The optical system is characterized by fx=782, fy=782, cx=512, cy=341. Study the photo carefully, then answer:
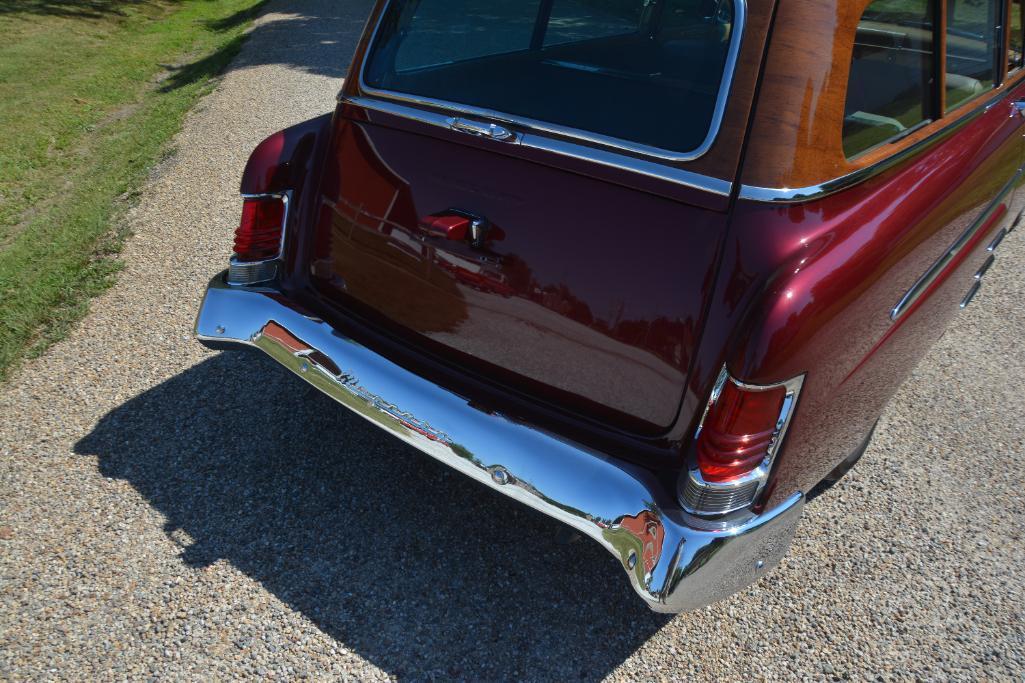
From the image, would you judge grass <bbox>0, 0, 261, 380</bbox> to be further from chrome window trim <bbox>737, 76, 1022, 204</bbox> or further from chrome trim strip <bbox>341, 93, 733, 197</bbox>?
chrome window trim <bbox>737, 76, 1022, 204</bbox>

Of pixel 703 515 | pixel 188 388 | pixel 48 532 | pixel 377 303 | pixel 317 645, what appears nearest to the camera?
pixel 703 515

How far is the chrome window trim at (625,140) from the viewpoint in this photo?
1824mm

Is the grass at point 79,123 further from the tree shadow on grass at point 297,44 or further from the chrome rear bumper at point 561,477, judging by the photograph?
the chrome rear bumper at point 561,477

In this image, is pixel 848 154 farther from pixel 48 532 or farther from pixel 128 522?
pixel 48 532

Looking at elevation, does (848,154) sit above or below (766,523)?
above

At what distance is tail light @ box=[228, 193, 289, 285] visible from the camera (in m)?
2.58

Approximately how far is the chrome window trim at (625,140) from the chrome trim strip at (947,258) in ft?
2.58

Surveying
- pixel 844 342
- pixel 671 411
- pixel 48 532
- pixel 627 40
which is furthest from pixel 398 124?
pixel 48 532

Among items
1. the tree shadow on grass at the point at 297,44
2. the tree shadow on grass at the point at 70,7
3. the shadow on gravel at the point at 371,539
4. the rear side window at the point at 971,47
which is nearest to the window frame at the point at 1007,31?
the rear side window at the point at 971,47

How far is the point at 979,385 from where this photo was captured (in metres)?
3.53

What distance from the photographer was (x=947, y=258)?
261 cm

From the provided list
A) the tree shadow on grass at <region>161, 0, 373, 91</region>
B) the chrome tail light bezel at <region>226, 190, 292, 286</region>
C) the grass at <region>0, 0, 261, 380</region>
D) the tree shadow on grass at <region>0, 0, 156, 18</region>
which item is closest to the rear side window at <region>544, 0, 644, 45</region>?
the chrome tail light bezel at <region>226, 190, 292, 286</region>

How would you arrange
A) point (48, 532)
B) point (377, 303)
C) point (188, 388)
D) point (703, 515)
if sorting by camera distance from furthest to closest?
1. point (188, 388)
2. point (48, 532)
3. point (377, 303)
4. point (703, 515)

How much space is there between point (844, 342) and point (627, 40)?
1128 mm
